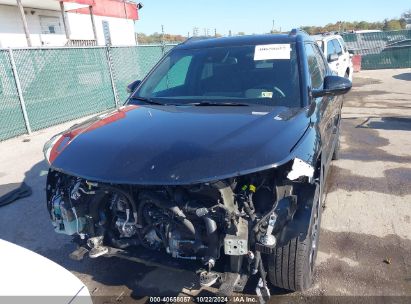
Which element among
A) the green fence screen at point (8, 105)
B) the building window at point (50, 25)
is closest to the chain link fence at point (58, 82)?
the green fence screen at point (8, 105)

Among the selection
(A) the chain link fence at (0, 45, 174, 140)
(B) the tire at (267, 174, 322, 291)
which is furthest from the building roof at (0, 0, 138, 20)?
(B) the tire at (267, 174, 322, 291)

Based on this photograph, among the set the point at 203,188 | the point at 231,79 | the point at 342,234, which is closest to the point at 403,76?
the point at 342,234

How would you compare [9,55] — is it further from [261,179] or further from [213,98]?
[261,179]

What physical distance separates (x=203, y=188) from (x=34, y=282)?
1016mm

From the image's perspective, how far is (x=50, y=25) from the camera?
73.0ft

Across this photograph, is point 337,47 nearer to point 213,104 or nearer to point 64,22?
point 213,104

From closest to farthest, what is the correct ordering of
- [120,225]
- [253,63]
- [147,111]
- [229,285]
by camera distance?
1. [229,285]
2. [120,225]
3. [147,111]
4. [253,63]

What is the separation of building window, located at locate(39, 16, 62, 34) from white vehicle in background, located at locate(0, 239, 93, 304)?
22.8 m

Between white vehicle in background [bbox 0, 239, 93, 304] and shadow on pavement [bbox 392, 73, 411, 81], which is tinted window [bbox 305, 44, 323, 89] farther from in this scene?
shadow on pavement [bbox 392, 73, 411, 81]

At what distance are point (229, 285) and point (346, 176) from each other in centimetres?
352

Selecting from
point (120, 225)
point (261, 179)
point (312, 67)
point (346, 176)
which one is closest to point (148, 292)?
point (120, 225)

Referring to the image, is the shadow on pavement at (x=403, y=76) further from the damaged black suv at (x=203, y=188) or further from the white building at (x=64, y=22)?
the white building at (x=64, y=22)

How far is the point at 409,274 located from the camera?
2969mm

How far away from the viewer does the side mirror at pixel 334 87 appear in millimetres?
3250
